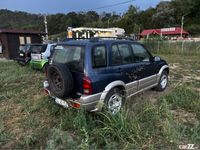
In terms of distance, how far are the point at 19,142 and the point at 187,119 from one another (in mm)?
3337

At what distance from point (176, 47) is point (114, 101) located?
1728 cm

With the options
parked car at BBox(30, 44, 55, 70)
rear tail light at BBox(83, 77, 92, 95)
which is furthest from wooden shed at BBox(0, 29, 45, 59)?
rear tail light at BBox(83, 77, 92, 95)

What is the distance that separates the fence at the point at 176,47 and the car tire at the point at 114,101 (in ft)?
52.7

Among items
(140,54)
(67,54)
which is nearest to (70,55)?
(67,54)

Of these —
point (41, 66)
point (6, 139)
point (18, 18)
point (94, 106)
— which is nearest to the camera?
point (6, 139)

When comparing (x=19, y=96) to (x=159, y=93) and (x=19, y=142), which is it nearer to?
(x=19, y=142)

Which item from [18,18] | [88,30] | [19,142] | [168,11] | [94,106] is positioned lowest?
[19,142]

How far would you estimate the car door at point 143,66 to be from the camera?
15.9 feet

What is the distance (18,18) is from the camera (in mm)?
46656

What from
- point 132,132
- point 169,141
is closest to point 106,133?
point 132,132

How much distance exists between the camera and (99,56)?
12.8 feet

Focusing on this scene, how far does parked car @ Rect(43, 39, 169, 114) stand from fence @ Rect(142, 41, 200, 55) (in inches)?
622

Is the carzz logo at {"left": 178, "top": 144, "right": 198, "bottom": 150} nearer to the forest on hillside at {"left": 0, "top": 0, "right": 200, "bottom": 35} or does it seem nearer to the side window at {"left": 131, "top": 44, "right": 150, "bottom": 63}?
the side window at {"left": 131, "top": 44, "right": 150, "bottom": 63}

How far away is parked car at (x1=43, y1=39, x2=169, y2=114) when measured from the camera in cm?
371
